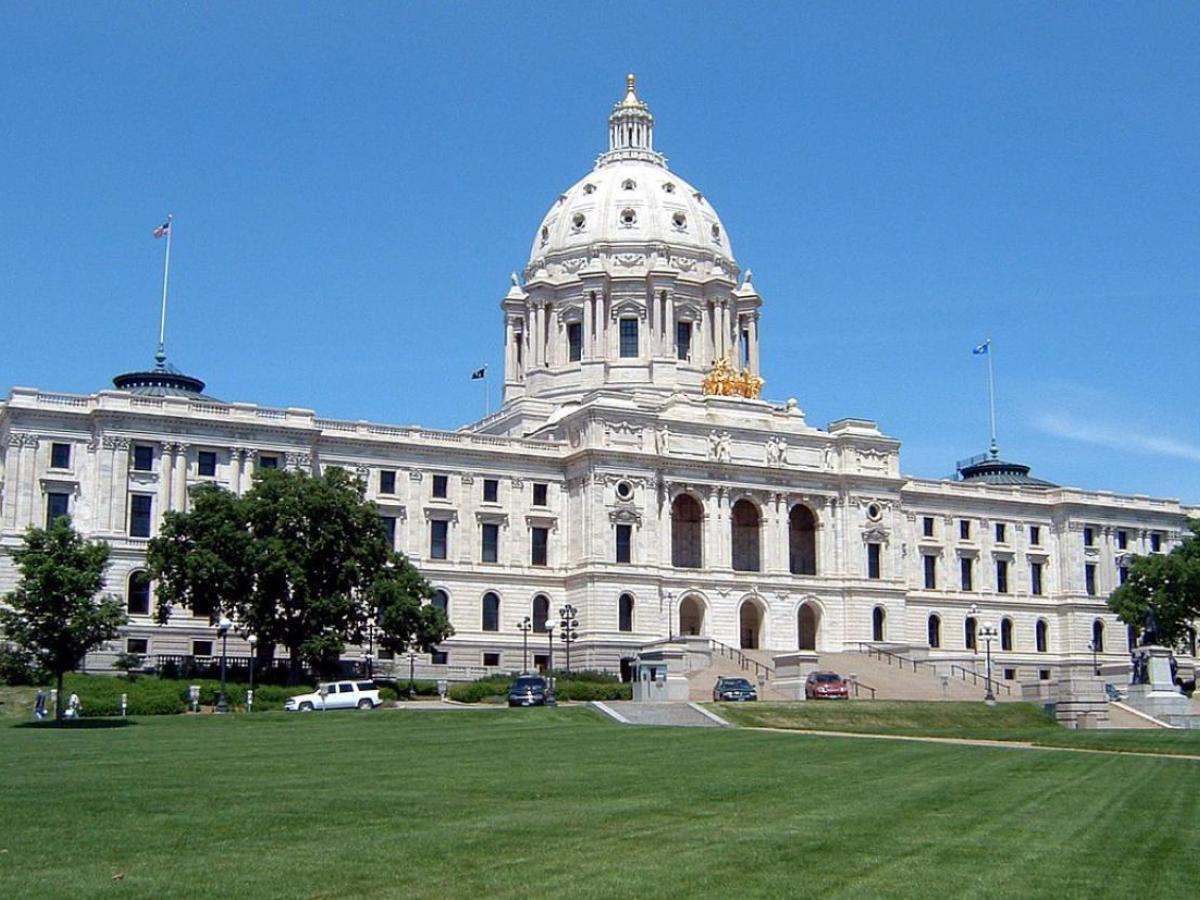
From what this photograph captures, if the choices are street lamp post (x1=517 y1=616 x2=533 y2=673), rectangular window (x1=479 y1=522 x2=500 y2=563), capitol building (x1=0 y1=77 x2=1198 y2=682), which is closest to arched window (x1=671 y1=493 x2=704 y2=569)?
capitol building (x1=0 y1=77 x2=1198 y2=682)

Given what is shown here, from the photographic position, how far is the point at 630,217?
12000 centimetres

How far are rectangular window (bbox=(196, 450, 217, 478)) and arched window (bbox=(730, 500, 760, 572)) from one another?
119ft

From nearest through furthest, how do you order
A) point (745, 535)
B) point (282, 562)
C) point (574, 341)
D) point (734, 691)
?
point (734, 691), point (282, 562), point (745, 535), point (574, 341)

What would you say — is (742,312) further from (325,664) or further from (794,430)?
(325,664)

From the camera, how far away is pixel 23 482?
85875 millimetres

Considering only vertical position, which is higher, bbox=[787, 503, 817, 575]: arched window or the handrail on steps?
bbox=[787, 503, 817, 575]: arched window

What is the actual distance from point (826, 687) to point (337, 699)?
25110 millimetres

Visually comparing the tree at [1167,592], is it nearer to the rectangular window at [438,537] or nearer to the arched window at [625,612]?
the arched window at [625,612]

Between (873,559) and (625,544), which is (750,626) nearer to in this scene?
(873,559)

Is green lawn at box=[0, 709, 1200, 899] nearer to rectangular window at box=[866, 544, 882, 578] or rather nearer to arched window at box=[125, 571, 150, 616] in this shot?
arched window at box=[125, 571, 150, 616]

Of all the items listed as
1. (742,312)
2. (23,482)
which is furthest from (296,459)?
(742,312)

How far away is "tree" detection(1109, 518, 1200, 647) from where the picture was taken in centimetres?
9831

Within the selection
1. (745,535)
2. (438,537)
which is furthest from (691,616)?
(438,537)

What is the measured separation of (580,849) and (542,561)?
80895 mm
